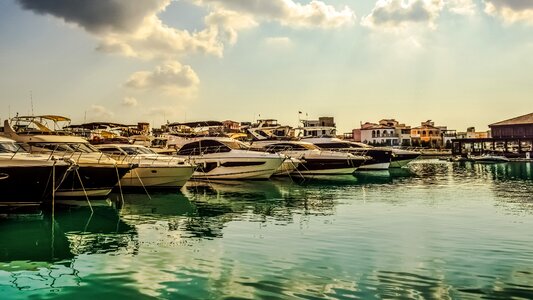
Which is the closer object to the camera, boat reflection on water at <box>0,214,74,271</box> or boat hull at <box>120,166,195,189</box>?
boat reflection on water at <box>0,214,74,271</box>

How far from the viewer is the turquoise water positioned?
8.95 metres

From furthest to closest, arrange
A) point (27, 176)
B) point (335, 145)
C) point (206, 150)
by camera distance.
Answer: point (335, 145), point (206, 150), point (27, 176)

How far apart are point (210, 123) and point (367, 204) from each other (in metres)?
28.7

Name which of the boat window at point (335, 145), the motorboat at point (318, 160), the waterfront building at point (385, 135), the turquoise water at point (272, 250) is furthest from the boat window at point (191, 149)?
the waterfront building at point (385, 135)

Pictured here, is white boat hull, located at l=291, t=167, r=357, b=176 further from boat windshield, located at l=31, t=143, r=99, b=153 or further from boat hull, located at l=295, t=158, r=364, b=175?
boat windshield, located at l=31, t=143, r=99, b=153

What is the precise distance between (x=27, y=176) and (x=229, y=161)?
16615 mm

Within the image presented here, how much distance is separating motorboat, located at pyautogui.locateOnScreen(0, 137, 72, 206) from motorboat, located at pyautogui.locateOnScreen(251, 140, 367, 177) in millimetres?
21022

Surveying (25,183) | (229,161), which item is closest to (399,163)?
(229,161)

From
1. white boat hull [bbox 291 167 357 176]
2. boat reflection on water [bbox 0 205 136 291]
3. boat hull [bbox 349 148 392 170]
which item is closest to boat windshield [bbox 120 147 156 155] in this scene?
boat reflection on water [bbox 0 205 136 291]

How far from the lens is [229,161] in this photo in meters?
32.6

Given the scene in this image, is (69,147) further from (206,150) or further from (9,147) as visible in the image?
(206,150)

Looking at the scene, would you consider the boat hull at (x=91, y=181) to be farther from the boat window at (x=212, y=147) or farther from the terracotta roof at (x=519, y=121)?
the terracotta roof at (x=519, y=121)

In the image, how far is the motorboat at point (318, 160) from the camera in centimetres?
3756

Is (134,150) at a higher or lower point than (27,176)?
higher
